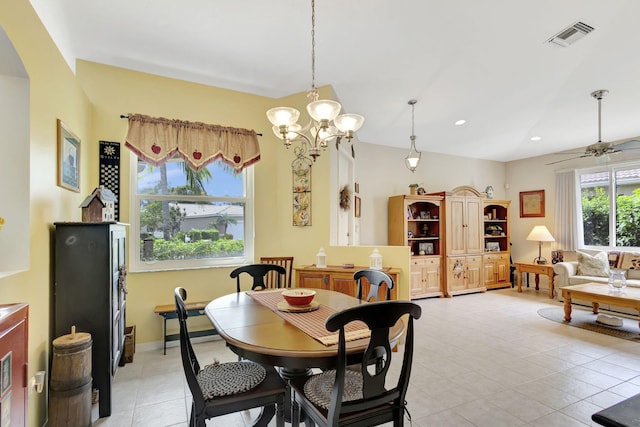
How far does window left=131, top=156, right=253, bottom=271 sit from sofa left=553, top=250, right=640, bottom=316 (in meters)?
5.03

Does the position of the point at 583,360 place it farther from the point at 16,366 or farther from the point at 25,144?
the point at 25,144

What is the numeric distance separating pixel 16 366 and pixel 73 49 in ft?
9.96

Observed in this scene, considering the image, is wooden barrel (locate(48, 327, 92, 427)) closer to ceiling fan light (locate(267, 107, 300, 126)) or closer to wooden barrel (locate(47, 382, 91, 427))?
wooden barrel (locate(47, 382, 91, 427))

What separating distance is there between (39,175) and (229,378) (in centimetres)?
180

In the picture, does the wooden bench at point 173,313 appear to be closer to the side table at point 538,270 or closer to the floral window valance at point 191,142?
the floral window valance at point 191,142

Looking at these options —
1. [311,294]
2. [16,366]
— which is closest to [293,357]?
[311,294]

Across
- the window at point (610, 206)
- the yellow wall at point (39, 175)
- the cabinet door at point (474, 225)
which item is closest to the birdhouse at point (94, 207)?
the yellow wall at point (39, 175)

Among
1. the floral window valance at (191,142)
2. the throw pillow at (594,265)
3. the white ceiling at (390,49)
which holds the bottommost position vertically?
the throw pillow at (594,265)

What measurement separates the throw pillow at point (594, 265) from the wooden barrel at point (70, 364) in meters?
6.78

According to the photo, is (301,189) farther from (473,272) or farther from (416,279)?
(473,272)

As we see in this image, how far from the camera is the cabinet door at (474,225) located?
6.31 meters

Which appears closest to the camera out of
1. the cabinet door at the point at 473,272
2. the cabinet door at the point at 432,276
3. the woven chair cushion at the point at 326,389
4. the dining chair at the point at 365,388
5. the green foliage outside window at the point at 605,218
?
the dining chair at the point at 365,388

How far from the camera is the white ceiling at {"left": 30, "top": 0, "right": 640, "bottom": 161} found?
267 centimetres

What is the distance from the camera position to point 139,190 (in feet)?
11.7
